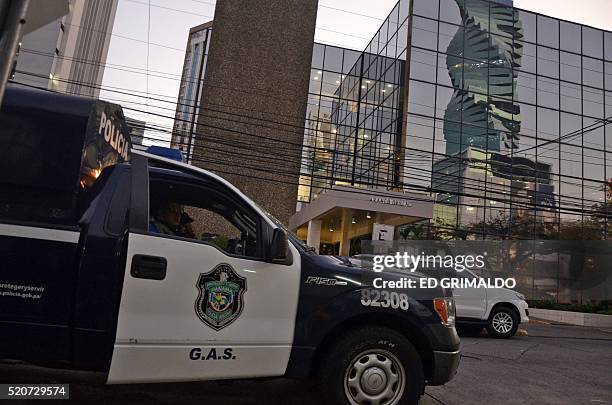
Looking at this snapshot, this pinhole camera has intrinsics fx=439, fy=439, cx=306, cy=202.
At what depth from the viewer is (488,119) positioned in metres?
30.1

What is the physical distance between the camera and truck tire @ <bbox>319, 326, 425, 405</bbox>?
12.0 feet

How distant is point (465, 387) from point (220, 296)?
3886 millimetres

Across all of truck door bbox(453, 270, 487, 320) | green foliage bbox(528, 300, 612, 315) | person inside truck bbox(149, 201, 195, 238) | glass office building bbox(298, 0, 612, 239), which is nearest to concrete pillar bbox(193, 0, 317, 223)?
glass office building bbox(298, 0, 612, 239)

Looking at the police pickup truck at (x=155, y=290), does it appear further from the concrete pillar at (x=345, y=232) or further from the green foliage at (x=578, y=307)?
the green foliage at (x=578, y=307)

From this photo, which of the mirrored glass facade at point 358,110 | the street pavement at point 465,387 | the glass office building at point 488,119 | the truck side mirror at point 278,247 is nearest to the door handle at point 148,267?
the truck side mirror at point 278,247

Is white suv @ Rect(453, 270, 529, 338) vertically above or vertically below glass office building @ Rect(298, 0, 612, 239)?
below

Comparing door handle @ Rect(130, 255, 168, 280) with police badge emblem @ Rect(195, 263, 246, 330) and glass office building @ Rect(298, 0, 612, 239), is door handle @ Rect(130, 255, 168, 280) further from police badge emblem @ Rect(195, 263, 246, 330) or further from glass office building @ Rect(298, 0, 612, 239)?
glass office building @ Rect(298, 0, 612, 239)

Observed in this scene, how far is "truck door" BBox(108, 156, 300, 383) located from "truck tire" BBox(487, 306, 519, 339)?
8936mm

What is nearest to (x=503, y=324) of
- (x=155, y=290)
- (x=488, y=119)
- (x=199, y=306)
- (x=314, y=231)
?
(x=199, y=306)

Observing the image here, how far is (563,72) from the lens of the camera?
3250 cm

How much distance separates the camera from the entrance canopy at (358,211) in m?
20.7

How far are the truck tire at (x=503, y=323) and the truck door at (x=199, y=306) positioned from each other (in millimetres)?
8936

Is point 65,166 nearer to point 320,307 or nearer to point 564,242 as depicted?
point 320,307

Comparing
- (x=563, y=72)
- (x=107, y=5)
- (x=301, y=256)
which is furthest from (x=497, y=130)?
(x=107, y=5)
